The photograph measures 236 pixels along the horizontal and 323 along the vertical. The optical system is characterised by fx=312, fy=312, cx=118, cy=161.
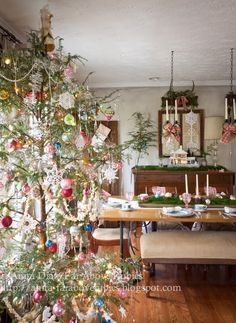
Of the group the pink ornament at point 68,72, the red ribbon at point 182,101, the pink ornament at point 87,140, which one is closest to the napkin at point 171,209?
the pink ornament at point 87,140

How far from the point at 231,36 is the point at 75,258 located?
2.46 meters

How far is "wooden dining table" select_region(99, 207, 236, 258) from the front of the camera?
2885 millimetres

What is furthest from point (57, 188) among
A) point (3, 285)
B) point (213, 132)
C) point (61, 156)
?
point (213, 132)

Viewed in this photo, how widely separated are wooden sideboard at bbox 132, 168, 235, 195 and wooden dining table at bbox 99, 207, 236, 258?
1.66 metres

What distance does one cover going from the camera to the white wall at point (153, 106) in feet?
18.2

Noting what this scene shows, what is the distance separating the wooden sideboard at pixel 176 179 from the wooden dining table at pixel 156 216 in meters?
1.66

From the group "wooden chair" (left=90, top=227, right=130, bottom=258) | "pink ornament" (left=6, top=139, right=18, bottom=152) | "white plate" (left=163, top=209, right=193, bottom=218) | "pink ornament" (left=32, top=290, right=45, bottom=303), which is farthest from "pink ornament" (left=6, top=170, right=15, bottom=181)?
"white plate" (left=163, top=209, right=193, bottom=218)

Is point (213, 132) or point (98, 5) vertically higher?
point (98, 5)

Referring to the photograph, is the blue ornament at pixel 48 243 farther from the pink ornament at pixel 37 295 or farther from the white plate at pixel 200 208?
the white plate at pixel 200 208

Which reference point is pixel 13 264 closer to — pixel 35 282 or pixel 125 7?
pixel 35 282

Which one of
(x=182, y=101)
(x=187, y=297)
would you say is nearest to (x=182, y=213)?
(x=187, y=297)

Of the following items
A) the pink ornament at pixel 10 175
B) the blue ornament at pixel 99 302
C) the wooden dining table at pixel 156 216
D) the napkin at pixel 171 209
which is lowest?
the blue ornament at pixel 99 302

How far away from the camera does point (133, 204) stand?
11.4 feet

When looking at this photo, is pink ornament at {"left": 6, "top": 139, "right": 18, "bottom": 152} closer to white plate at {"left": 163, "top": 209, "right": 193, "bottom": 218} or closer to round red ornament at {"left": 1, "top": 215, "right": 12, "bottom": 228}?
round red ornament at {"left": 1, "top": 215, "right": 12, "bottom": 228}
